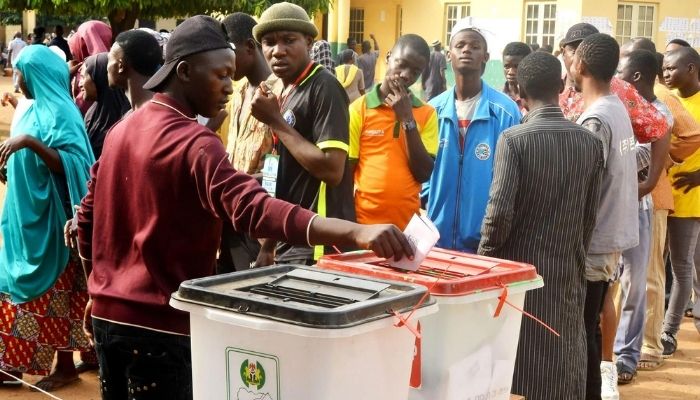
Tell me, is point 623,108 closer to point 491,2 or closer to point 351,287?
point 351,287

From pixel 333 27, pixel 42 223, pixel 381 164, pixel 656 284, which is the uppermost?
pixel 333 27

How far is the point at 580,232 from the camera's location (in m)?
4.41

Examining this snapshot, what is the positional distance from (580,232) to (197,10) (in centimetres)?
1395

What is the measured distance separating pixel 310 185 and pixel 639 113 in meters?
2.34

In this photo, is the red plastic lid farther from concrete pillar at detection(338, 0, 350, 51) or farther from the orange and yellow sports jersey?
concrete pillar at detection(338, 0, 350, 51)

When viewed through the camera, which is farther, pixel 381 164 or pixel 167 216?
pixel 381 164

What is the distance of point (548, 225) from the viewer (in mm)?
4320

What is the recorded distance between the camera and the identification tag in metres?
4.34

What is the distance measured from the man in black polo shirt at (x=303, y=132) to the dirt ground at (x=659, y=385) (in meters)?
2.09

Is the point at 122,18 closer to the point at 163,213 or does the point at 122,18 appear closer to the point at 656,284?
the point at 656,284

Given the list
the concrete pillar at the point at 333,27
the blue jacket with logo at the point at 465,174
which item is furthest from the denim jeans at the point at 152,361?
the concrete pillar at the point at 333,27

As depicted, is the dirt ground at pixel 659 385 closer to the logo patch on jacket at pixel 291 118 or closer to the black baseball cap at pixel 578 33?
the black baseball cap at pixel 578 33

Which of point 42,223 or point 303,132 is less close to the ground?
point 303,132

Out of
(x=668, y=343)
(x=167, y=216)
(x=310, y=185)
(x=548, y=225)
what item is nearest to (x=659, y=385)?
(x=668, y=343)
